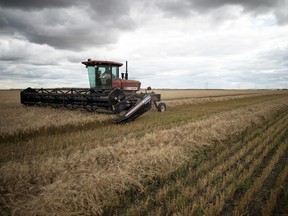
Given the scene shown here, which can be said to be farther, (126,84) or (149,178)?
(126,84)

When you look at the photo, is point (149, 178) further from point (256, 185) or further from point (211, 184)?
point (256, 185)

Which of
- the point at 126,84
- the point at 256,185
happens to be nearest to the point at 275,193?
the point at 256,185

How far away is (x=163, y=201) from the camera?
318 cm

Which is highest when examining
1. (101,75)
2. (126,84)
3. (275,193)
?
(101,75)

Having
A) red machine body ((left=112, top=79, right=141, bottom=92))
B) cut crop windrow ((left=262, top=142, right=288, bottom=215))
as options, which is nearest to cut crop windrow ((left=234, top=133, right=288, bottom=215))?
cut crop windrow ((left=262, top=142, right=288, bottom=215))

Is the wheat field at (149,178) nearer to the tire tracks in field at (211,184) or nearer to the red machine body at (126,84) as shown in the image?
the tire tracks in field at (211,184)

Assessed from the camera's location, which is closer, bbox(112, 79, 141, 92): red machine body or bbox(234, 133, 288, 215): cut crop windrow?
bbox(234, 133, 288, 215): cut crop windrow

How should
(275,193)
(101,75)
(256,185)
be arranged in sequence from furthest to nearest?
(101,75) → (256,185) → (275,193)

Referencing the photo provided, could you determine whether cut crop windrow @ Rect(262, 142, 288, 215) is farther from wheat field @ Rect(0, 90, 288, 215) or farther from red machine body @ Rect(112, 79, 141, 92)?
red machine body @ Rect(112, 79, 141, 92)

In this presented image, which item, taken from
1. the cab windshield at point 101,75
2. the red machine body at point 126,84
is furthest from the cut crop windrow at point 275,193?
the cab windshield at point 101,75

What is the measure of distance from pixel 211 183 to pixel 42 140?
16.0ft

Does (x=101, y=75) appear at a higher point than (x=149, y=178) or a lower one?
higher

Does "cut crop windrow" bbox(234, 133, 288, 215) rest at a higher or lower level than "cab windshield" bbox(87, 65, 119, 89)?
lower

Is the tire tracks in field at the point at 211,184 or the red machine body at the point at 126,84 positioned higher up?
the red machine body at the point at 126,84
